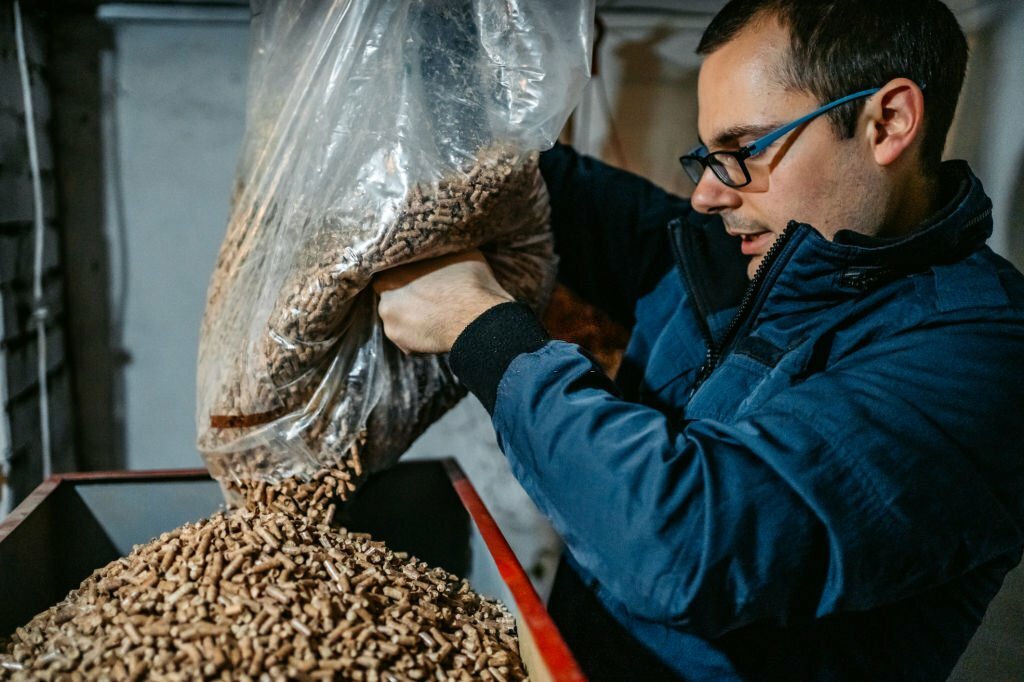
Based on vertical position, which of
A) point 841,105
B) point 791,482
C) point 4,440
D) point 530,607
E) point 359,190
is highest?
point 841,105

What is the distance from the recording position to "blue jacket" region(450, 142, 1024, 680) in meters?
0.62

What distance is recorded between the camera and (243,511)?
84 centimetres

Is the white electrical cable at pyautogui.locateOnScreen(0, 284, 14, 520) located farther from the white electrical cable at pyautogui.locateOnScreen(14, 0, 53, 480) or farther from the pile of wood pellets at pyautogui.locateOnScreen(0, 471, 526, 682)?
the pile of wood pellets at pyautogui.locateOnScreen(0, 471, 526, 682)

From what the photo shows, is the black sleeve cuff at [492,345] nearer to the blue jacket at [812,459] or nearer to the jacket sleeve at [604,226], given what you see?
the blue jacket at [812,459]

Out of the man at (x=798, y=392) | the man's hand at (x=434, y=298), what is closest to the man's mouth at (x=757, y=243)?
the man at (x=798, y=392)

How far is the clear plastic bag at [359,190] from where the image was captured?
2.62 ft

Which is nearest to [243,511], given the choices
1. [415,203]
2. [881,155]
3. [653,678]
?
[415,203]

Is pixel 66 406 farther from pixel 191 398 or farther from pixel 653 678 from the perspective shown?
pixel 653 678

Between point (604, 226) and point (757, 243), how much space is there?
339mm

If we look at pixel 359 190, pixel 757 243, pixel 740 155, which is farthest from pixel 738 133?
pixel 359 190

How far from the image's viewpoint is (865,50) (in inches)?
30.9

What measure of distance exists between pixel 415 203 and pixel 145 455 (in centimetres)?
135

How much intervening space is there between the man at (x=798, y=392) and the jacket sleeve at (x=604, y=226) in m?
0.16

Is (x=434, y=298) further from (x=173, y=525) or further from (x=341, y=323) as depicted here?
(x=173, y=525)
